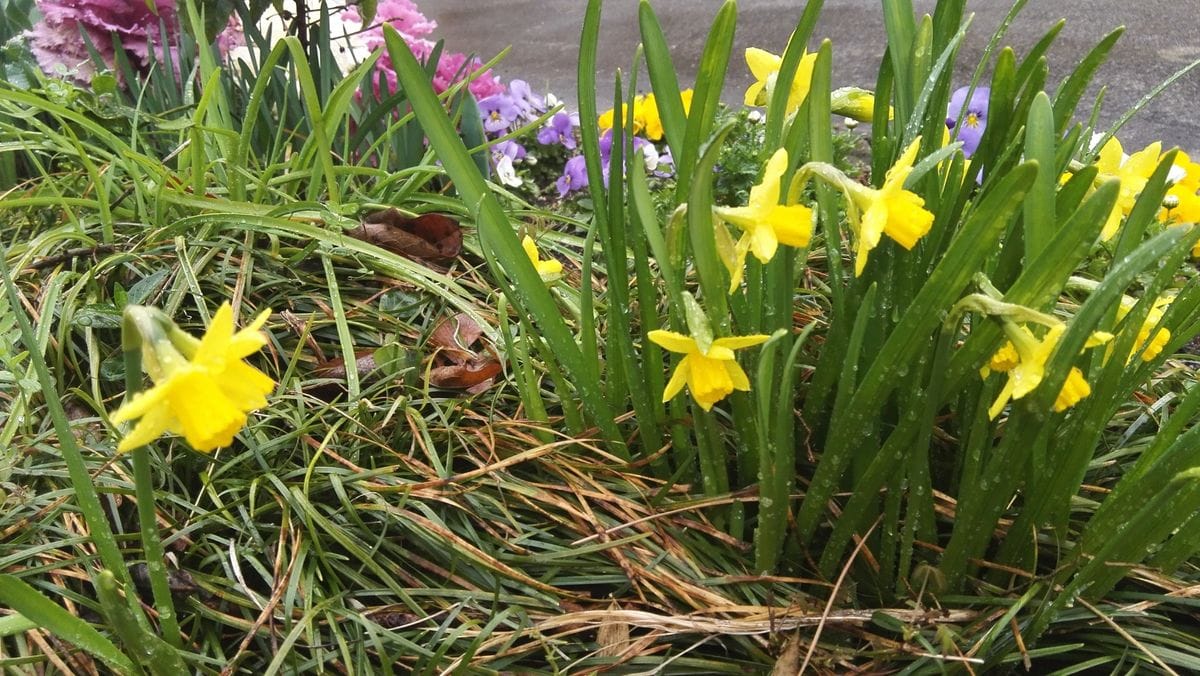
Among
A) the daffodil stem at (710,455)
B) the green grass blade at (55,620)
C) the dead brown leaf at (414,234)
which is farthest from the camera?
the dead brown leaf at (414,234)

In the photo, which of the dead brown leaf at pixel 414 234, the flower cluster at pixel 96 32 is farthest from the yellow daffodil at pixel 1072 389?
the flower cluster at pixel 96 32

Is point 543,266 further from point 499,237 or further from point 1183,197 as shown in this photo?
point 1183,197

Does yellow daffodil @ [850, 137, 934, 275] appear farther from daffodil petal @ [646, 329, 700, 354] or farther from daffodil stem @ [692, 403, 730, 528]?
daffodil stem @ [692, 403, 730, 528]

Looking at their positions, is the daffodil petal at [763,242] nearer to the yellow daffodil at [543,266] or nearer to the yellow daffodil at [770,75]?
the yellow daffodil at [770,75]

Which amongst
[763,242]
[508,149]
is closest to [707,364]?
[763,242]

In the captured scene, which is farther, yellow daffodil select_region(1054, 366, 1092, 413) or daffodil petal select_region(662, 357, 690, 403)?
daffodil petal select_region(662, 357, 690, 403)

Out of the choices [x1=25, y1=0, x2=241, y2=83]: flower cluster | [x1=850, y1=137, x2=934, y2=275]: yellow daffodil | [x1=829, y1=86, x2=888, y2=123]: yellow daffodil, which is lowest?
[x1=850, y1=137, x2=934, y2=275]: yellow daffodil

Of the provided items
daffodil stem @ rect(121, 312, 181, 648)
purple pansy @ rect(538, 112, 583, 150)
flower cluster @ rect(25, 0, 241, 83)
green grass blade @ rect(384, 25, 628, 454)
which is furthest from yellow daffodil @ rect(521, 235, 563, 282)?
flower cluster @ rect(25, 0, 241, 83)
